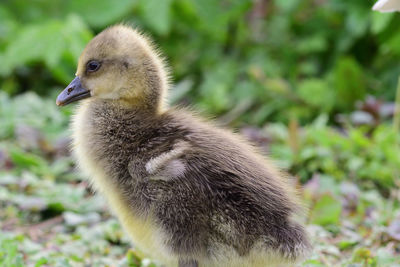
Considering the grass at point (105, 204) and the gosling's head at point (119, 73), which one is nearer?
the gosling's head at point (119, 73)

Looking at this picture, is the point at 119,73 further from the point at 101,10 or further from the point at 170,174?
the point at 101,10

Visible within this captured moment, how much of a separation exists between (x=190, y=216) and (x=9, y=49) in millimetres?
3656

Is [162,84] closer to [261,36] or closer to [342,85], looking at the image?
[342,85]

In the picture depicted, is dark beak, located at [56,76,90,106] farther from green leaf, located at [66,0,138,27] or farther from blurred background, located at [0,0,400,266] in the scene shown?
green leaf, located at [66,0,138,27]

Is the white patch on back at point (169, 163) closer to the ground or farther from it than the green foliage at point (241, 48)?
farther from it

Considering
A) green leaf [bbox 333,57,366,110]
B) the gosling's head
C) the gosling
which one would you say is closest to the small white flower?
the gosling

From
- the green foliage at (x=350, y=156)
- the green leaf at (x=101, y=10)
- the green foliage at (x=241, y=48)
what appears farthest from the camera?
the green leaf at (x=101, y=10)

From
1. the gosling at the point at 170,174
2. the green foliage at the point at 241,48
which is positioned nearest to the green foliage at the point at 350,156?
the green foliage at the point at 241,48

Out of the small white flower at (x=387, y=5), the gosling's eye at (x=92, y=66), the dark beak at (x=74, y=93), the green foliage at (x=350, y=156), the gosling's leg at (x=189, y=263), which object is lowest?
the green foliage at (x=350, y=156)

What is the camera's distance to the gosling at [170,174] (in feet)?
8.75

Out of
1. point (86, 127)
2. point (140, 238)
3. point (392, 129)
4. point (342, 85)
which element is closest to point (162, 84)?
point (86, 127)

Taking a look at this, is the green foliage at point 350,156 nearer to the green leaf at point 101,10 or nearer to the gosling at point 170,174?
the gosling at point 170,174

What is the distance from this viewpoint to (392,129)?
452 cm

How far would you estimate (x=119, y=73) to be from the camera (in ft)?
9.97
